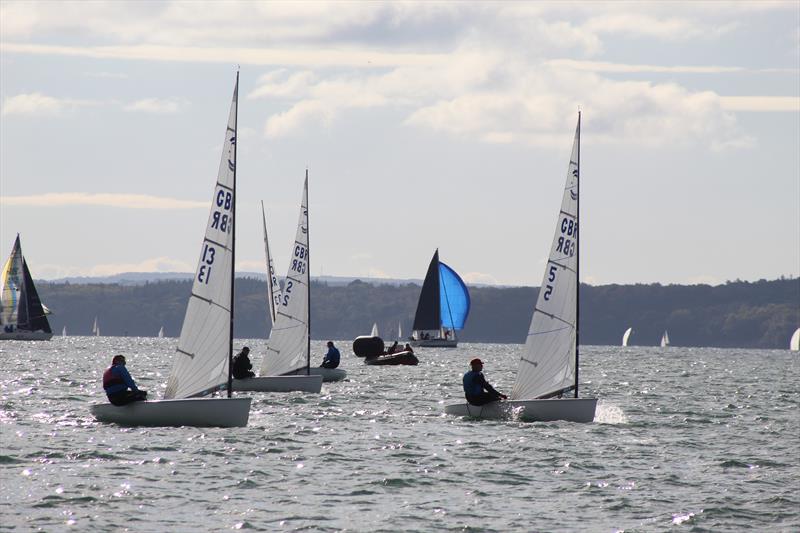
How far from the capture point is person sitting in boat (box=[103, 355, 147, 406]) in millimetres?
26016

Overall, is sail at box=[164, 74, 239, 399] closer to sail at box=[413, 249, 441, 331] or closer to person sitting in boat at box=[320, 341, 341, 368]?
person sitting in boat at box=[320, 341, 341, 368]

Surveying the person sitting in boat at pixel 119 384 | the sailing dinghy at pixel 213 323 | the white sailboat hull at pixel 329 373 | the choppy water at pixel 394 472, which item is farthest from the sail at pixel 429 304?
the person sitting in boat at pixel 119 384

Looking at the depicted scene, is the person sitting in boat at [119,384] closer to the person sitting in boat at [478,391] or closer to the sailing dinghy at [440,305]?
the person sitting in boat at [478,391]

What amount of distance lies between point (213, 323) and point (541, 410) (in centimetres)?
735

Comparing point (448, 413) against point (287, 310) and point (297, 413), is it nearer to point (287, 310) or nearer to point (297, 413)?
point (297, 413)

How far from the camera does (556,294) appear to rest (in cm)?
2959

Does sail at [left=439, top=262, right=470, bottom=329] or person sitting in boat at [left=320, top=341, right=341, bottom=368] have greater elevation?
sail at [left=439, top=262, right=470, bottom=329]

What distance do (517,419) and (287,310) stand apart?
43.6 feet

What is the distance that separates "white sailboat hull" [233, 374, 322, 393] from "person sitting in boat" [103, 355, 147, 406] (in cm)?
1297

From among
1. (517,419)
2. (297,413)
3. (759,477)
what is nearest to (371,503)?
(759,477)

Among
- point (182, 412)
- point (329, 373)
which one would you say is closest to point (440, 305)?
point (329, 373)

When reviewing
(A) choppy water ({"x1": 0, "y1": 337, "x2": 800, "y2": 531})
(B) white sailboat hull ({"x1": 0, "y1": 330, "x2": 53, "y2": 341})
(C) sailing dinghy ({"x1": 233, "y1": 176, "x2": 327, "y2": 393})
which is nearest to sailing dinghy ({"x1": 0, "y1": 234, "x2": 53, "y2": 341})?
(B) white sailboat hull ({"x1": 0, "y1": 330, "x2": 53, "y2": 341})

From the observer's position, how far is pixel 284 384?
1561 inches

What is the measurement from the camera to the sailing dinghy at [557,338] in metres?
29.5
